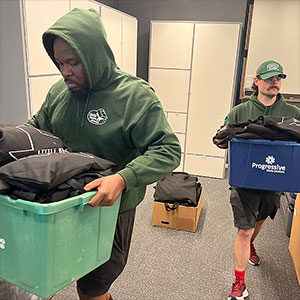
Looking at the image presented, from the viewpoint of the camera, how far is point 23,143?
3.63ft

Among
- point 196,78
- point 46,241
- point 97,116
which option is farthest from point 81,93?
point 196,78

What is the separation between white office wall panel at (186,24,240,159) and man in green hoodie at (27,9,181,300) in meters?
3.18

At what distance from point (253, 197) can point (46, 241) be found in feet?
4.87

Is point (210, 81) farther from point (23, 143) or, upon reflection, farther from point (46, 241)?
point (46, 241)

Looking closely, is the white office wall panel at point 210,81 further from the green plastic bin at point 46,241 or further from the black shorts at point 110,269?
the green plastic bin at point 46,241

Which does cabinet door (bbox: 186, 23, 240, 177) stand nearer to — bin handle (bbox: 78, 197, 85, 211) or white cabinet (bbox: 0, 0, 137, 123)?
white cabinet (bbox: 0, 0, 137, 123)

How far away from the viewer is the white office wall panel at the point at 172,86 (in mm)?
4449

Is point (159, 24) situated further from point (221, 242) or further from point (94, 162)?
point (94, 162)

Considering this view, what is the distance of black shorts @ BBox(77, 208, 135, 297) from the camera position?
140cm

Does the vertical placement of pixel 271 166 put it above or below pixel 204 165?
above

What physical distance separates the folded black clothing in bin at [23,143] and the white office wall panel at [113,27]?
2.44 m

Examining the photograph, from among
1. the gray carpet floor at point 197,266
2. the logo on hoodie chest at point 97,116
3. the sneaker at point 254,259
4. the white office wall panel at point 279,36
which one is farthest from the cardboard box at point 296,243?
the white office wall panel at point 279,36

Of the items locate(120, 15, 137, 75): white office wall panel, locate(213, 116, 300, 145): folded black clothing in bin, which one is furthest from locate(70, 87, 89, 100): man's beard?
locate(120, 15, 137, 75): white office wall panel

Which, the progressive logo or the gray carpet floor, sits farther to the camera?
the gray carpet floor
